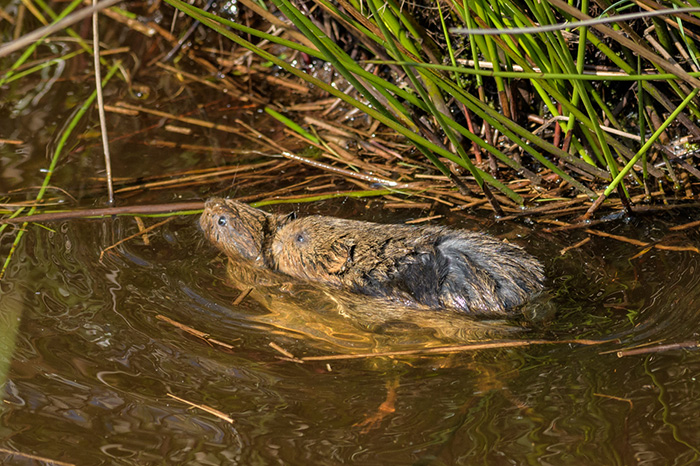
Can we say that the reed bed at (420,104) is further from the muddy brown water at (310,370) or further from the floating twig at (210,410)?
the floating twig at (210,410)

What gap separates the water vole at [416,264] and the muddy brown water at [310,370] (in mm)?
163

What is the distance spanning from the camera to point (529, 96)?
176 inches

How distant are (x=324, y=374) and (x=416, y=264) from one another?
0.75 metres

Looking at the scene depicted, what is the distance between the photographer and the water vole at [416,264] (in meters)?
3.26

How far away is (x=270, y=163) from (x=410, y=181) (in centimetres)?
105

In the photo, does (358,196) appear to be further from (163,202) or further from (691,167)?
(691,167)

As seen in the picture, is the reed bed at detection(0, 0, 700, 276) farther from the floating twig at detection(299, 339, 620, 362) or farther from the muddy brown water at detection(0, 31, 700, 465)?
the floating twig at detection(299, 339, 620, 362)

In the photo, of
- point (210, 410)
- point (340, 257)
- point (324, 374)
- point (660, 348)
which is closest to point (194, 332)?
point (210, 410)

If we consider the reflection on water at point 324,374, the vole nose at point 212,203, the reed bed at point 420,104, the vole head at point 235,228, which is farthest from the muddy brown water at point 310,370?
the reed bed at point 420,104

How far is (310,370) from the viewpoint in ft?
10.0

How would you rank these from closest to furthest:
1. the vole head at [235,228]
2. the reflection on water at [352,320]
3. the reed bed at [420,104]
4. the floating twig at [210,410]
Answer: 1. the floating twig at [210,410]
2. the reflection on water at [352,320]
3. the reed bed at [420,104]
4. the vole head at [235,228]

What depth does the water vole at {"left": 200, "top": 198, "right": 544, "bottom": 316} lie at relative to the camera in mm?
3260

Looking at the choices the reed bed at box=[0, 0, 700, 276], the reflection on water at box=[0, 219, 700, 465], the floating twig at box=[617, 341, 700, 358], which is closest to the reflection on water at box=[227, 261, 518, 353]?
the reflection on water at box=[0, 219, 700, 465]

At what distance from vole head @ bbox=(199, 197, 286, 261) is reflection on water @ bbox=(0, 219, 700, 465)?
0.23 metres
